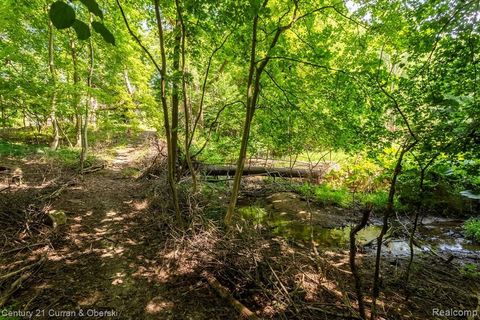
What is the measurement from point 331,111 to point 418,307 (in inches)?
127

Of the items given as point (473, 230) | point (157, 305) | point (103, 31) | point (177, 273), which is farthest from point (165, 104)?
point (473, 230)

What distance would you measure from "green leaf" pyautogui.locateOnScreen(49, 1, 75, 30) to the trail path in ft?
10.1

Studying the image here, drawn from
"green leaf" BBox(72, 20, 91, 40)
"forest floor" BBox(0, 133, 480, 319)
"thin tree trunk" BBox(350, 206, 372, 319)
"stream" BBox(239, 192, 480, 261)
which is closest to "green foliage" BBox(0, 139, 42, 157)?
"forest floor" BBox(0, 133, 480, 319)

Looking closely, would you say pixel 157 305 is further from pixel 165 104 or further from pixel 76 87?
pixel 76 87

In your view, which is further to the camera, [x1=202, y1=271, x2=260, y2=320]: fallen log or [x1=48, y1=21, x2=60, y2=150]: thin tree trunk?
[x1=48, y1=21, x2=60, y2=150]: thin tree trunk

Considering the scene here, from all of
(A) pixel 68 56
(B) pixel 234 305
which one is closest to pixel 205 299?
(B) pixel 234 305

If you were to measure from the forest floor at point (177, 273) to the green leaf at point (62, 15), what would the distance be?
2978mm

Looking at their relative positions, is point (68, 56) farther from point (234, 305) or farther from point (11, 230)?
point (234, 305)

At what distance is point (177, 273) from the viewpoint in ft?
11.7

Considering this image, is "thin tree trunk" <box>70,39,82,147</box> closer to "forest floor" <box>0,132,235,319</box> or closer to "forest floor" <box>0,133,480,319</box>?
"forest floor" <box>0,132,235,319</box>

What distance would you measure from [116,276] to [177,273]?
85cm

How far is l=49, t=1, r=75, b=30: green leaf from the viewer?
2.50ft

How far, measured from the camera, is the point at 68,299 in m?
2.94

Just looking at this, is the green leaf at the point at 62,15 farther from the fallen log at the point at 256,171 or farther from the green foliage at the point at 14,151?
the green foliage at the point at 14,151
